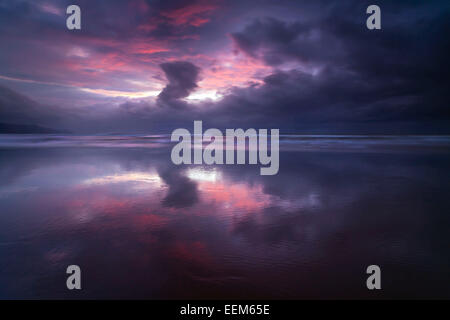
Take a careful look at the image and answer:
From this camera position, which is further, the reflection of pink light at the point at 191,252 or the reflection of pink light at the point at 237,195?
the reflection of pink light at the point at 237,195

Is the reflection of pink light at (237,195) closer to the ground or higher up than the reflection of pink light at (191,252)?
higher up

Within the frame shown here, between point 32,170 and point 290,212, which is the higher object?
point 32,170

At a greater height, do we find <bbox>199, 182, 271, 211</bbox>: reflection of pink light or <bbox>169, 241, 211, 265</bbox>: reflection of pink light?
<bbox>199, 182, 271, 211</bbox>: reflection of pink light

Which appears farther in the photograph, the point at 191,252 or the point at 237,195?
the point at 237,195

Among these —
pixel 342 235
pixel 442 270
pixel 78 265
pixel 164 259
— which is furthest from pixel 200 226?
pixel 442 270

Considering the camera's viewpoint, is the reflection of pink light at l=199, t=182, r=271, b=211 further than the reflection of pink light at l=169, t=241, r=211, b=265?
Yes

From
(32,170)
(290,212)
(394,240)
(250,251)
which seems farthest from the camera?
(32,170)

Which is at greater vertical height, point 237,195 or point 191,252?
point 237,195

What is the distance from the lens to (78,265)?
3.25m

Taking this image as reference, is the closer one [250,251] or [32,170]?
[250,251]
